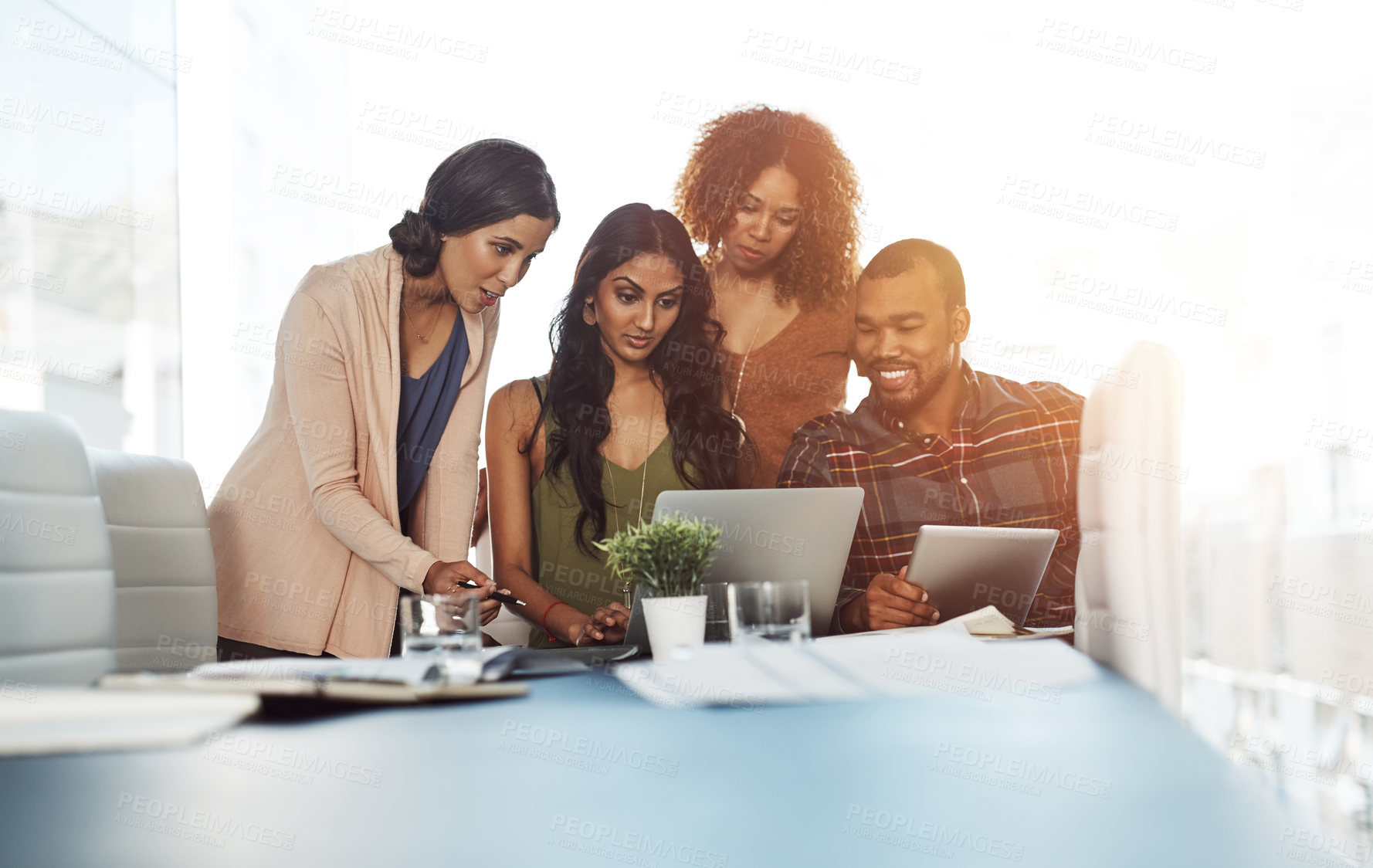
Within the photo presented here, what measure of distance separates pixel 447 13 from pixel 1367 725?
3194 millimetres

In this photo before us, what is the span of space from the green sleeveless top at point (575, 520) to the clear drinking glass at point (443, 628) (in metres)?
→ 1.34

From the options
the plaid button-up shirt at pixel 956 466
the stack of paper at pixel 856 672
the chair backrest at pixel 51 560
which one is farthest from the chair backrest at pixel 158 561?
the plaid button-up shirt at pixel 956 466

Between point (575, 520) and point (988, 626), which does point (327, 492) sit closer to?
point (575, 520)

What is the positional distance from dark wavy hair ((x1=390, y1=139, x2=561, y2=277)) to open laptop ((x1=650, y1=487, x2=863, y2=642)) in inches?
52.8

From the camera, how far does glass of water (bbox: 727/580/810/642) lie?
1263 mm

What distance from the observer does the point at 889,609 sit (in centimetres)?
211

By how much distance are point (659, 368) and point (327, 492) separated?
91 cm

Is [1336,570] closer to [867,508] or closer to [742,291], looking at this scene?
[867,508]

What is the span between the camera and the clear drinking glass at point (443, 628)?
1.23 metres

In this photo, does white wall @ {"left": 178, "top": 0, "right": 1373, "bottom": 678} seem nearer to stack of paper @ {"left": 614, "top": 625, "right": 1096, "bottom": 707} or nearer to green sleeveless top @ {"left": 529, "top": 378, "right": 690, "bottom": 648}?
green sleeveless top @ {"left": 529, "top": 378, "right": 690, "bottom": 648}

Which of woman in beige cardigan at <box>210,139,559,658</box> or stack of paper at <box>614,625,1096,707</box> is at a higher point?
woman in beige cardigan at <box>210,139,559,658</box>

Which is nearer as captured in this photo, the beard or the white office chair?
the white office chair

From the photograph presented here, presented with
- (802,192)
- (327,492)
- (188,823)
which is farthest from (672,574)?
(802,192)

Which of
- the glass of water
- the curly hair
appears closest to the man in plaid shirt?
the curly hair
